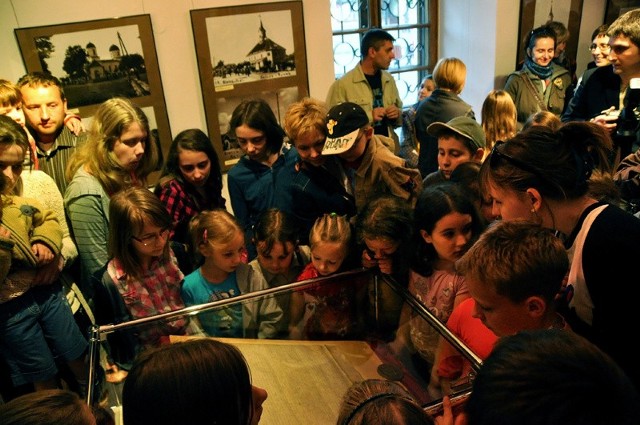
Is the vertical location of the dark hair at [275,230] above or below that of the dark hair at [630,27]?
below

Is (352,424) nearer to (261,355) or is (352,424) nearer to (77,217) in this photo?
(261,355)

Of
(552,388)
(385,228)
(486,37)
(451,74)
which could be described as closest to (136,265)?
(385,228)

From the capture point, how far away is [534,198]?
5.04 ft

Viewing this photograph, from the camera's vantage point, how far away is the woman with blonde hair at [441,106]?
143 inches

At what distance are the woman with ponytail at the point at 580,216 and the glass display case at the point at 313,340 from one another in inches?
14.4

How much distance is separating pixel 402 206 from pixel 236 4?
2.54 metres

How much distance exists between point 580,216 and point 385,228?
80 cm

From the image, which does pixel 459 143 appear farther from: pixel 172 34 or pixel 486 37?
pixel 486 37

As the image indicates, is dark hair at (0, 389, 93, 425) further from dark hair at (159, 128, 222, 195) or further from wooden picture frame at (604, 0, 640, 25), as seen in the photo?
wooden picture frame at (604, 0, 640, 25)

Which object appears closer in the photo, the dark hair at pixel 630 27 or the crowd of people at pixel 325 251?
the crowd of people at pixel 325 251

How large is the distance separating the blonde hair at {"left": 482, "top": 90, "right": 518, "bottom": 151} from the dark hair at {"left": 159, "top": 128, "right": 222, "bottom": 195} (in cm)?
190

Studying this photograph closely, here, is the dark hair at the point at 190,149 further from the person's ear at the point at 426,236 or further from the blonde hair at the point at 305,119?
the person's ear at the point at 426,236

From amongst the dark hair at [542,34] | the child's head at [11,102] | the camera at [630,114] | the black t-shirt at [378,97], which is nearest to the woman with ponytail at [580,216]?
the camera at [630,114]

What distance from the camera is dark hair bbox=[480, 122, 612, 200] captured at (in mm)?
1484
